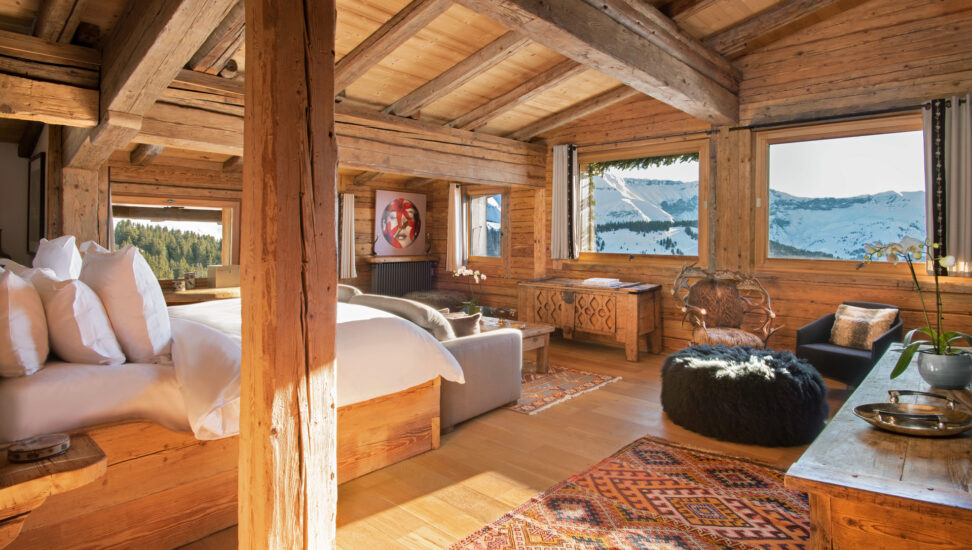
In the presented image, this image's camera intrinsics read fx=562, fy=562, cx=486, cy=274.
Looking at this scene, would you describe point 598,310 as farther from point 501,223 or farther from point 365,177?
point 365,177

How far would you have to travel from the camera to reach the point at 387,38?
13.0 ft

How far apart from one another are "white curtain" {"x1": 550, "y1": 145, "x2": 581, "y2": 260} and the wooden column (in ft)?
16.8

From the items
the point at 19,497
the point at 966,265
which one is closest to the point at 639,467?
the point at 19,497

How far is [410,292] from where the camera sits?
27.7 feet

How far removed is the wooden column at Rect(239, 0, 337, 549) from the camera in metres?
1.59

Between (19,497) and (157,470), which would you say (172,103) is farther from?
(19,497)

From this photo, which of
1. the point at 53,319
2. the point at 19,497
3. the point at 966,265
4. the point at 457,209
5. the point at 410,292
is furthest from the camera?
the point at 410,292

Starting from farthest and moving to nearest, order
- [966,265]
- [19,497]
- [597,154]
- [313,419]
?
[597,154], [966,265], [313,419], [19,497]

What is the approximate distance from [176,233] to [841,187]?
7.22 m

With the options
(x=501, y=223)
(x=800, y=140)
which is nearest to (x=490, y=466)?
(x=800, y=140)

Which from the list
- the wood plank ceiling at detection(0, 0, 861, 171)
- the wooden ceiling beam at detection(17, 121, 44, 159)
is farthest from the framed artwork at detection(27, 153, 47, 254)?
the wood plank ceiling at detection(0, 0, 861, 171)

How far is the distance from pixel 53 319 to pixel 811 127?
18.7 ft


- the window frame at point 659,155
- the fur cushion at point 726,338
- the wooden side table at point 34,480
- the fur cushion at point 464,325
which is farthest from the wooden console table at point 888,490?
the window frame at point 659,155

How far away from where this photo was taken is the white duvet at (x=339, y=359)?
7.06 ft
